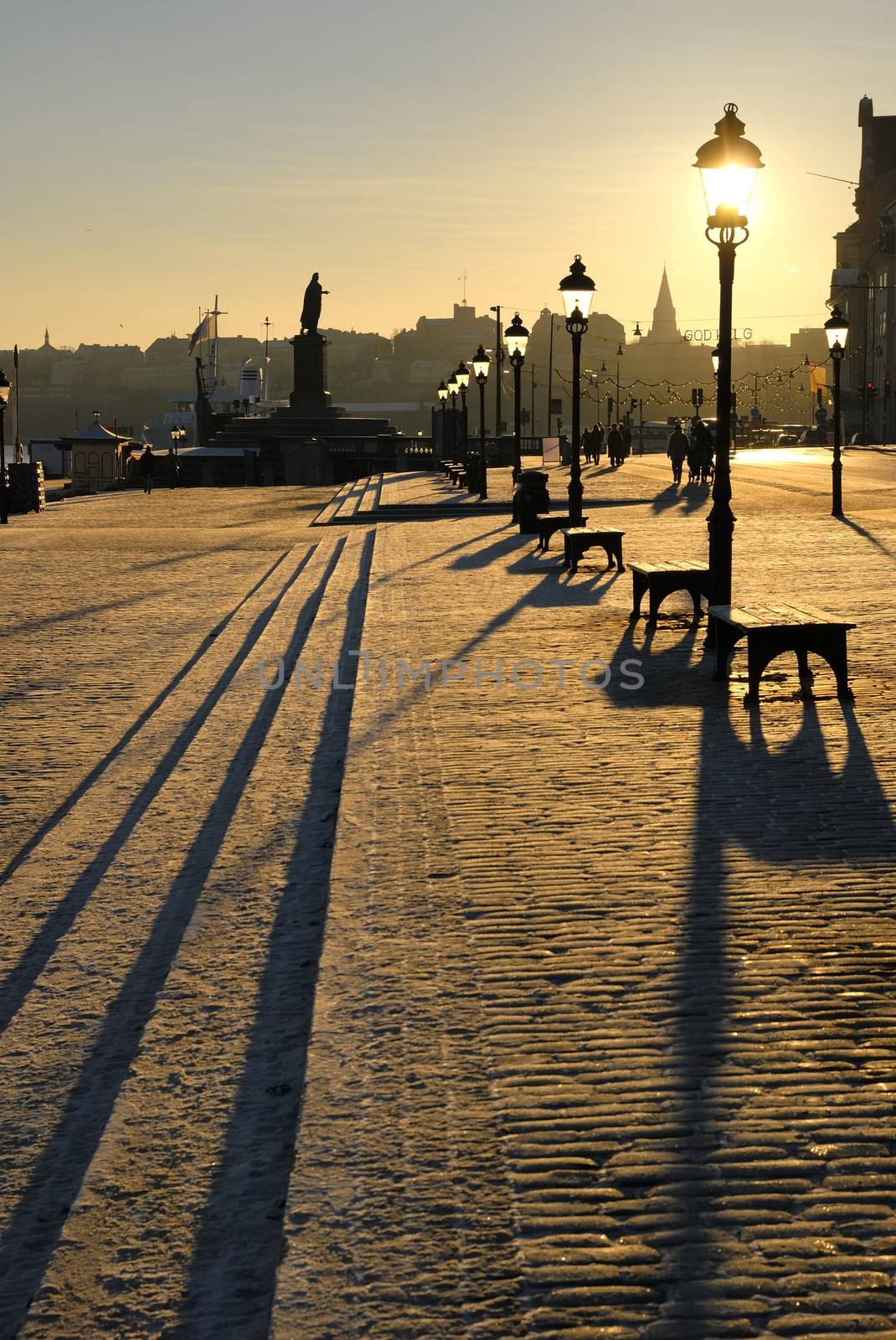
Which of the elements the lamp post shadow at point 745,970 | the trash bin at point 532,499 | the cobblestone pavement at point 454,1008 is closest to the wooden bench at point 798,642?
the cobblestone pavement at point 454,1008

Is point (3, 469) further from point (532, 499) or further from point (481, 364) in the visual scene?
point (532, 499)

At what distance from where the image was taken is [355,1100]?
4066 mm

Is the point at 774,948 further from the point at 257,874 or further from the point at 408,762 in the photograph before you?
the point at 408,762

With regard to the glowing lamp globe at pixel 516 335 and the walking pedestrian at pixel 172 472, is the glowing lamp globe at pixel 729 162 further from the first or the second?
the walking pedestrian at pixel 172 472

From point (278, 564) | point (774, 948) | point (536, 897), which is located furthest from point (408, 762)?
point (278, 564)

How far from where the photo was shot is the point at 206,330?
117812mm

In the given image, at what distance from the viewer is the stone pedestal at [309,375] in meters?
73.6

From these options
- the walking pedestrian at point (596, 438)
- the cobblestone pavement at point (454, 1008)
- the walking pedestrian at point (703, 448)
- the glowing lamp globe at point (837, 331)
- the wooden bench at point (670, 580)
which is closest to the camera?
the cobblestone pavement at point (454, 1008)

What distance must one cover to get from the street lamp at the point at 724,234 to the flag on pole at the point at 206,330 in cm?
9830

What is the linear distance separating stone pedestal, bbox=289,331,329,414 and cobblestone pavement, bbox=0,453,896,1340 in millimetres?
63823

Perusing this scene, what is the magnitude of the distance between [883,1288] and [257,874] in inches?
143

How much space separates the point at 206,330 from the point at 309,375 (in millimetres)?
46171

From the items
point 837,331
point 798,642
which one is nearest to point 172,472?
point 837,331

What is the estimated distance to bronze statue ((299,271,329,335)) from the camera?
76750 mm
